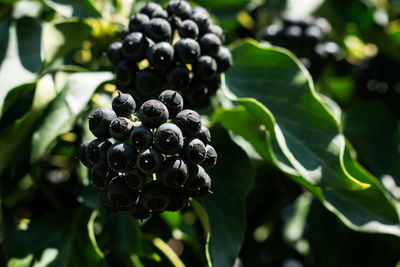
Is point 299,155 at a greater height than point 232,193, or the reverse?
point 299,155

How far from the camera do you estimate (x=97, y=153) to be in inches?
39.5

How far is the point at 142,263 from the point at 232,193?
427mm

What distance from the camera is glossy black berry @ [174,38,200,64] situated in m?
1.22

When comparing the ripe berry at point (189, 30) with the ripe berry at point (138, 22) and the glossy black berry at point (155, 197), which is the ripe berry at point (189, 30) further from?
the glossy black berry at point (155, 197)

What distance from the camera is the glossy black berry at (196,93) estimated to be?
4.12 ft

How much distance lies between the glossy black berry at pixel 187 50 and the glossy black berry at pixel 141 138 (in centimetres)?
31

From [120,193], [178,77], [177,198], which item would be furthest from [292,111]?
[120,193]

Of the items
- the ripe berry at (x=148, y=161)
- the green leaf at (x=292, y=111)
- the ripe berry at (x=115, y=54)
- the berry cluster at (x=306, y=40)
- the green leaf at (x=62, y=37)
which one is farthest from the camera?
the berry cluster at (x=306, y=40)

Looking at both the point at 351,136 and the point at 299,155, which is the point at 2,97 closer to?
the point at 299,155

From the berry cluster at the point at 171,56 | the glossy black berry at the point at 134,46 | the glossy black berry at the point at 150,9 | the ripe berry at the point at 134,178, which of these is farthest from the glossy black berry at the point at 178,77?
the ripe berry at the point at 134,178

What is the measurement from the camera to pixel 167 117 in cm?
102

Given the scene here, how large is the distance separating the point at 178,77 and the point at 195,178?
1.06 ft

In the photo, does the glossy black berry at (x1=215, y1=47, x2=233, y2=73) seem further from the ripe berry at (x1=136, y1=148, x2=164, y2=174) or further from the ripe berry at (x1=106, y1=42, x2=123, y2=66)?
the ripe berry at (x1=136, y1=148, x2=164, y2=174)

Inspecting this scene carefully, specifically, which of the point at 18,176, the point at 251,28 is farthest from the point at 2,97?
the point at 251,28
